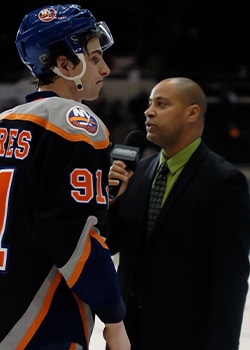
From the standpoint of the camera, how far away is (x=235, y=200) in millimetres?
2455

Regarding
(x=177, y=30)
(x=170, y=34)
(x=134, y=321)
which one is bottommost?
(x=134, y=321)

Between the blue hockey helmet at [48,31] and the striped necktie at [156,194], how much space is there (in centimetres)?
87

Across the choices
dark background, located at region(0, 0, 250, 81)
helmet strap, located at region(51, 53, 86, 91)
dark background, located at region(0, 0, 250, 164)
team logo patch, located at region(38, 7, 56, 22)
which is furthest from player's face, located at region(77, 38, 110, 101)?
dark background, located at region(0, 0, 250, 81)

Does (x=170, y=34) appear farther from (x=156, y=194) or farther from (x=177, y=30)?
(x=156, y=194)

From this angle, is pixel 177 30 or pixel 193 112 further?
pixel 177 30

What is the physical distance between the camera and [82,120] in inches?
67.1

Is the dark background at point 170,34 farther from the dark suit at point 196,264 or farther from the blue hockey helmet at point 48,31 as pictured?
the blue hockey helmet at point 48,31

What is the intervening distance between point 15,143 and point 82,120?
175 mm

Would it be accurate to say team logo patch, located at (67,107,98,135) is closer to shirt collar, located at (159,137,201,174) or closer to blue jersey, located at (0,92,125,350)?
blue jersey, located at (0,92,125,350)

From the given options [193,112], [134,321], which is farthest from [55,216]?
[193,112]

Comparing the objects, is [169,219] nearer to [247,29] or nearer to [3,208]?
[3,208]

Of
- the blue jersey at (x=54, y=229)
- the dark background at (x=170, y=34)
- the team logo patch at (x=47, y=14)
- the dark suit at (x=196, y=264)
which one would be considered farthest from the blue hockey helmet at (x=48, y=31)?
the dark background at (x=170, y=34)

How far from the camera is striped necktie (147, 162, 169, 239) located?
2.60 m

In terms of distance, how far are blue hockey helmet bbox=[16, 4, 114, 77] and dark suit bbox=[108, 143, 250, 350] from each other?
2.73 feet
